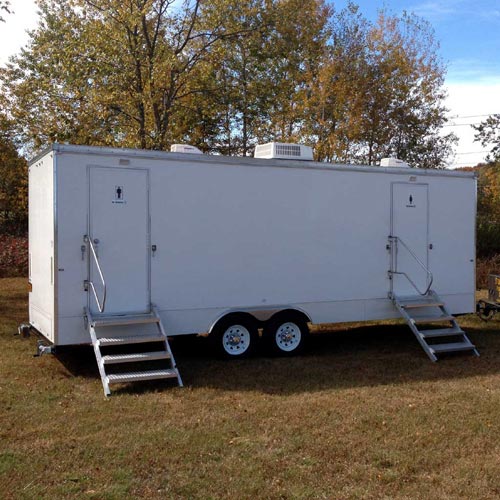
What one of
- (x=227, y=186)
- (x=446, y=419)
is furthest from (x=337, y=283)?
(x=446, y=419)

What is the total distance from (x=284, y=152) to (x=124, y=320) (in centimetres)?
334

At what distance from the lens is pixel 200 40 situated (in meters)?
16.1

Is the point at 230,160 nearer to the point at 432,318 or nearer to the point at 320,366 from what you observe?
the point at 320,366

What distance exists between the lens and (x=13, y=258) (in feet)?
72.2

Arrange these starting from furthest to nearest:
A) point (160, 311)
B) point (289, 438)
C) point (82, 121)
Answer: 1. point (82, 121)
2. point (160, 311)
3. point (289, 438)

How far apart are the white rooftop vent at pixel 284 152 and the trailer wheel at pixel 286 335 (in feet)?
7.51

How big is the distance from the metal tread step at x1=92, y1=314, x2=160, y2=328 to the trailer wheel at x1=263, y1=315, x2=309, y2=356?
179 centimetres

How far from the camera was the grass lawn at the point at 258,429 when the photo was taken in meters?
4.62

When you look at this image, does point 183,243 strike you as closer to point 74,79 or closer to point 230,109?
point 74,79

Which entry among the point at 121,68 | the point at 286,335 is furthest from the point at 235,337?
the point at 121,68

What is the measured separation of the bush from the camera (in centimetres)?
2114

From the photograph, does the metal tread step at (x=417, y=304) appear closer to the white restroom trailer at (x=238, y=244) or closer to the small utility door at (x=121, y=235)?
the white restroom trailer at (x=238, y=244)

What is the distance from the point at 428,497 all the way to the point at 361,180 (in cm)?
585

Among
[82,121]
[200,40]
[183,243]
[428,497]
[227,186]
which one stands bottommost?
[428,497]
